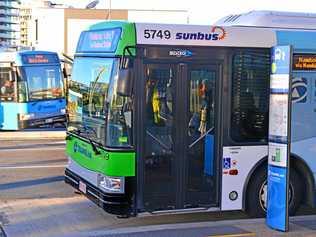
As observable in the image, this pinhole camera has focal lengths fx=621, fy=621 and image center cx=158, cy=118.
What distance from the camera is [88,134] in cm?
838

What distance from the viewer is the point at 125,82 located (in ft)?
25.0

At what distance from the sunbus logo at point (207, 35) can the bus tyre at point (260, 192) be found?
195 cm

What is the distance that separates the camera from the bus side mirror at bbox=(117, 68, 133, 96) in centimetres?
761

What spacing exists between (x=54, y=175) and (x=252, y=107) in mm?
5204

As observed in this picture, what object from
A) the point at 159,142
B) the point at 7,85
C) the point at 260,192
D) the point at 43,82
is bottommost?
the point at 260,192

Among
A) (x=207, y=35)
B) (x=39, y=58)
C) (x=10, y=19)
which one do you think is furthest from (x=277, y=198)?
(x=10, y=19)

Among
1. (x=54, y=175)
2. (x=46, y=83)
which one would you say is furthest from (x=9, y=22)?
(x=54, y=175)

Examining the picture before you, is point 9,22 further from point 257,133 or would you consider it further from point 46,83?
point 257,133

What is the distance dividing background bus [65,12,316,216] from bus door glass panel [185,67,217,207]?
1 cm

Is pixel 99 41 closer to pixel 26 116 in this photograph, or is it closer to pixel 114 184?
pixel 114 184

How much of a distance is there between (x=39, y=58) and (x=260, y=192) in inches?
550

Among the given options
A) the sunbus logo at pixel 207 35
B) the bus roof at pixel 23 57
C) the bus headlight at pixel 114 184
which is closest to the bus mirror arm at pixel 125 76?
the sunbus logo at pixel 207 35

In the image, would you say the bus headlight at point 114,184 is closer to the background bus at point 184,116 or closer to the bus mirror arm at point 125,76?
the background bus at point 184,116

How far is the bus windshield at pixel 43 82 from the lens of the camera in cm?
2074
